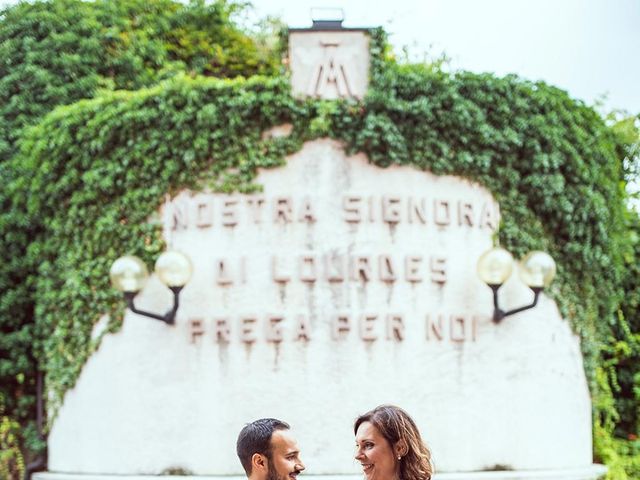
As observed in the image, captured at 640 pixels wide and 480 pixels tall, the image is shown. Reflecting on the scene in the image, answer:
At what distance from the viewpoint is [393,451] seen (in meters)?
4.57

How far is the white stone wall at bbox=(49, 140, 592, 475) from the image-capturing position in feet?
31.3

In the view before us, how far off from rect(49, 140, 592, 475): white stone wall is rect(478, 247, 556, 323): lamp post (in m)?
0.27

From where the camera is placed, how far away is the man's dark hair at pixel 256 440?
4.69 m

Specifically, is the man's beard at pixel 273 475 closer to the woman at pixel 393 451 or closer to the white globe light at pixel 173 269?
the woman at pixel 393 451

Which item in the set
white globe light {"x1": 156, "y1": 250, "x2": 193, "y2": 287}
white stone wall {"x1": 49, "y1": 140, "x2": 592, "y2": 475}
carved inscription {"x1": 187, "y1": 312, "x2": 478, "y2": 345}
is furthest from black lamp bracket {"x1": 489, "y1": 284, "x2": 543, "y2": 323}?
white globe light {"x1": 156, "y1": 250, "x2": 193, "y2": 287}

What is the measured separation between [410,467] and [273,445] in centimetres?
63

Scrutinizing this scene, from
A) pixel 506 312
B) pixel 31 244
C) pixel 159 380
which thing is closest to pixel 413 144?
pixel 506 312

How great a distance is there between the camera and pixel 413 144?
9.88 metres

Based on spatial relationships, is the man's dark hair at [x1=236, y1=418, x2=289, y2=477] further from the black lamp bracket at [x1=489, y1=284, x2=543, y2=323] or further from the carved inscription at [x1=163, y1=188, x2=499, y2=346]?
the black lamp bracket at [x1=489, y1=284, x2=543, y2=323]

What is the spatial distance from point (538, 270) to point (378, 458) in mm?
5437

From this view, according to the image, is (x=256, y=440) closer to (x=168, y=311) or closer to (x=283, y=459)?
(x=283, y=459)

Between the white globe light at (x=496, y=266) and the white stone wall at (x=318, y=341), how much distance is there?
34 cm

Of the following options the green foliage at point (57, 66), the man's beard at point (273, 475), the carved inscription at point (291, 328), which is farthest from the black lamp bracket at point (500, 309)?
the man's beard at point (273, 475)

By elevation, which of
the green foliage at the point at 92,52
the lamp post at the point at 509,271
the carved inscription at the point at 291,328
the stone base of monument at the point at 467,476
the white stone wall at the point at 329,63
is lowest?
the stone base of monument at the point at 467,476
